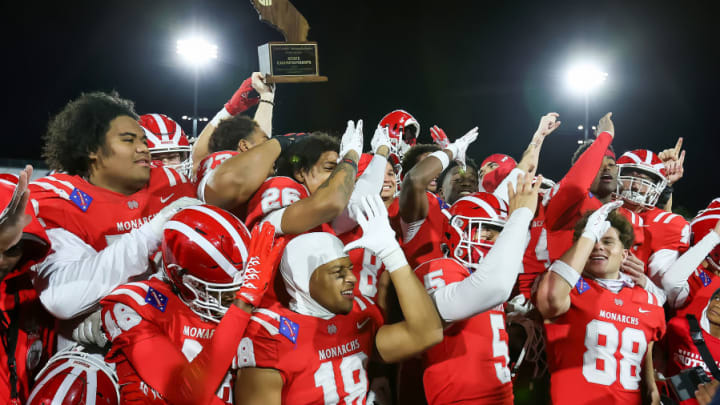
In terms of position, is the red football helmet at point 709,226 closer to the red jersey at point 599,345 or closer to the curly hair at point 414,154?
the red jersey at point 599,345

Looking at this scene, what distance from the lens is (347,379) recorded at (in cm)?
260

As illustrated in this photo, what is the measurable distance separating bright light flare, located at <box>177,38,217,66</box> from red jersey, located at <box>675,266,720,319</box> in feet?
52.9

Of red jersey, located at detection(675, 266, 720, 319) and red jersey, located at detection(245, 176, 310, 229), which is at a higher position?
red jersey, located at detection(245, 176, 310, 229)

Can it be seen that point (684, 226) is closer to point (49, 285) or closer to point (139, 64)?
point (49, 285)

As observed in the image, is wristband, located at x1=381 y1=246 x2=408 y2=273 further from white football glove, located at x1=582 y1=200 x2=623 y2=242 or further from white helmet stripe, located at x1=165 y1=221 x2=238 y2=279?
white football glove, located at x1=582 y1=200 x2=623 y2=242

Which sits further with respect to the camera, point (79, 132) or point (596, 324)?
point (596, 324)

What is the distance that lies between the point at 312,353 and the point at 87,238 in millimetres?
1439

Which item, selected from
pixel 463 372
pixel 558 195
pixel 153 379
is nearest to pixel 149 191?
pixel 153 379

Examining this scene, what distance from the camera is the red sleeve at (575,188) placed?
4.06 m

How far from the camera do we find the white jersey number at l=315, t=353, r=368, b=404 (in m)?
2.52

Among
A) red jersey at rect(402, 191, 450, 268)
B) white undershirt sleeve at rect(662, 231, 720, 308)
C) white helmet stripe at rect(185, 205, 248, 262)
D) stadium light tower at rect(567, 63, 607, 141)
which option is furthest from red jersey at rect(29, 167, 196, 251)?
stadium light tower at rect(567, 63, 607, 141)

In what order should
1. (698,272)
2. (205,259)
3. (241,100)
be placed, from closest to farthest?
(205,259) < (698,272) < (241,100)

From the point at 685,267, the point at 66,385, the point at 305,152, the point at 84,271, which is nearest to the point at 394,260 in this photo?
the point at 305,152

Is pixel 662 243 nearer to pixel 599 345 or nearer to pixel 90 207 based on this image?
pixel 599 345
